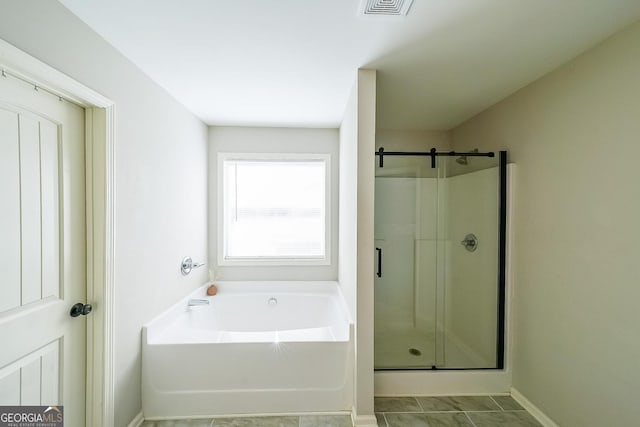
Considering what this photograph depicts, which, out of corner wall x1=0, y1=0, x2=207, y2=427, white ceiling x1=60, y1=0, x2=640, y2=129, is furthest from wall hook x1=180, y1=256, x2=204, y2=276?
white ceiling x1=60, y1=0, x2=640, y2=129

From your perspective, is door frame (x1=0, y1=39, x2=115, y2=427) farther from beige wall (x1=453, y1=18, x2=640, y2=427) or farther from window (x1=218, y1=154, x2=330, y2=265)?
beige wall (x1=453, y1=18, x2=640, y2=427)

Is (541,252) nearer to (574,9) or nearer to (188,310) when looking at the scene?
(574,9)

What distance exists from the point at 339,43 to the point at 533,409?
2.70 meters

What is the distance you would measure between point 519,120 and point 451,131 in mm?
1116

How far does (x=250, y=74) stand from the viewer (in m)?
1.72

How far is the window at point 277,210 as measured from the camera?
9.27 ft

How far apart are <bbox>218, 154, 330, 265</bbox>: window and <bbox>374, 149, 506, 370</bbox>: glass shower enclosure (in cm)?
84

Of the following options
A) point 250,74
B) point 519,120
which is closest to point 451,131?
point 519,120

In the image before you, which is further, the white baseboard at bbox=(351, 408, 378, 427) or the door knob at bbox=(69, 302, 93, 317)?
the white baseboard at bbox=(351, 408, 378, 427)

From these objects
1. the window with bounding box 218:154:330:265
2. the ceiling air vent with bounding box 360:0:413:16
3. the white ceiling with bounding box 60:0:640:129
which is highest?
the white ceiling with bounding box 60:0:640:129

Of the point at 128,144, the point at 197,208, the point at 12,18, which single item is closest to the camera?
the point at 12,18

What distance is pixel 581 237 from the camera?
1.49m

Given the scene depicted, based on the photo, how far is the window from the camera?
2.83m

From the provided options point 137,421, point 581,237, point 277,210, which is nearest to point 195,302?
point 137,421
